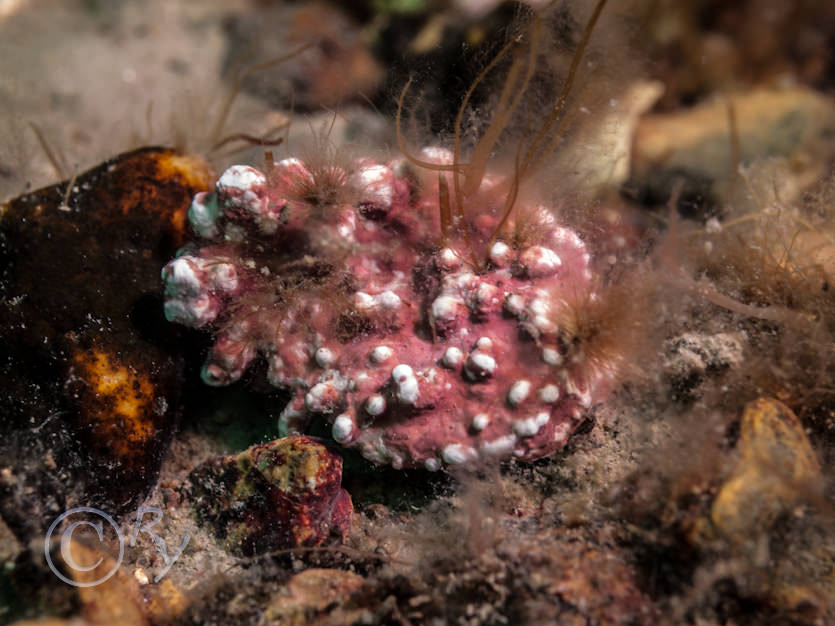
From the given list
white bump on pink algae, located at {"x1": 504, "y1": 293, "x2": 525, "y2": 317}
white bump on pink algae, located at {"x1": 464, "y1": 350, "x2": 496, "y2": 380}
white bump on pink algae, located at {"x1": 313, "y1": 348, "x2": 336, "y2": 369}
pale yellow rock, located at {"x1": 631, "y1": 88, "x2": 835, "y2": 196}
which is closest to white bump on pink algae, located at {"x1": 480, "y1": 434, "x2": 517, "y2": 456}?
white bump on pink algae, located at {"x1": 464, "y1": 350, "x2": 496, "y2": 380}

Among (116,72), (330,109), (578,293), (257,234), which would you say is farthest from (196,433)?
(116,72)

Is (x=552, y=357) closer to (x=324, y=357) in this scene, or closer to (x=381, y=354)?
(x=381, y=354)

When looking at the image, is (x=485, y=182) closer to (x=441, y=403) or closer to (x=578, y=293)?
(x=578, y=293)

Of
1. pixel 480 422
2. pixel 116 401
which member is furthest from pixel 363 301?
pixel 116 401

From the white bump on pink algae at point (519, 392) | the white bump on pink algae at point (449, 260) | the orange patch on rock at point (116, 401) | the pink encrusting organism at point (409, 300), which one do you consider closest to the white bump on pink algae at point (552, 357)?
the pink encrusting organism at point (409, 300)

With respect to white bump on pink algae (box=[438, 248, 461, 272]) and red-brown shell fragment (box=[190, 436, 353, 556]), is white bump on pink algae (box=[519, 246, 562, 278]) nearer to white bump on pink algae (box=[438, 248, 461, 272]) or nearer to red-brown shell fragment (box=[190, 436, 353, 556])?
white bump on pink algae (box=[438, 248, 461, 272])

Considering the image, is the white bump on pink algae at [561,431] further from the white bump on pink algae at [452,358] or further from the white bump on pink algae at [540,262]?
the white bump on pink algae at [540,262]
